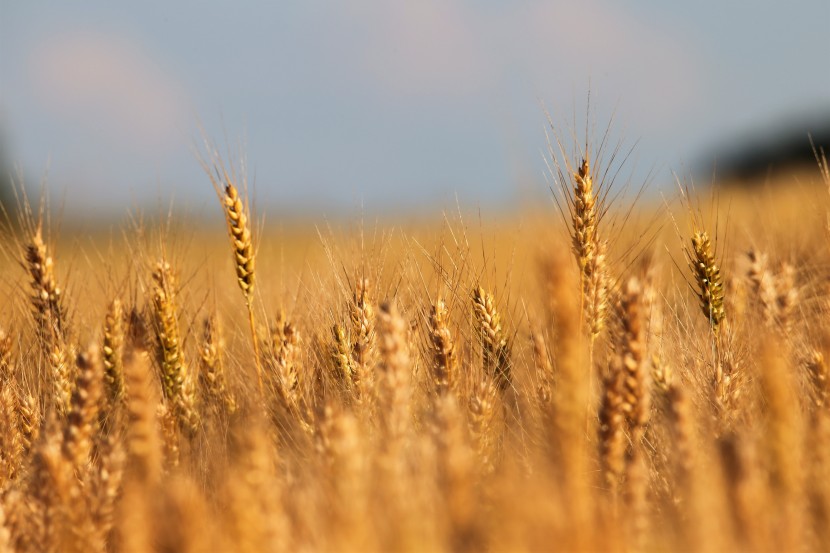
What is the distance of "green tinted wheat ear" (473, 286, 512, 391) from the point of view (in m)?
2.93

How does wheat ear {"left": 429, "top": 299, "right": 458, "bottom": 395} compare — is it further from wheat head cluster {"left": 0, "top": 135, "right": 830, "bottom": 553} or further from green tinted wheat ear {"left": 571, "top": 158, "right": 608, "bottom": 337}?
green tinted wheat ear {"left": 571, "top": 158, "right": 608, "bottom": 337}

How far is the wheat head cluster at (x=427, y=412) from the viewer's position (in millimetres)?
1422

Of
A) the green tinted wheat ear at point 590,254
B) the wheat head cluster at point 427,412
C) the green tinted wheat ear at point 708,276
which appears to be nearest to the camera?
the wheat head cluster at point 427,412

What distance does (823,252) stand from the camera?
4324mm

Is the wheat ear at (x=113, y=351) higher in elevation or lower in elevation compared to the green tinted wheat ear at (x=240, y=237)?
lower

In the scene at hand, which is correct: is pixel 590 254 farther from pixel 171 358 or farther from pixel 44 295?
pixel 44 295

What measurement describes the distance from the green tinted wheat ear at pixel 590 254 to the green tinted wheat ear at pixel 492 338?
1.64 ft

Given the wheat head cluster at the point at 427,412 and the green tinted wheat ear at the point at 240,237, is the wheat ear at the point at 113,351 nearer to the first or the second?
the wheat head cluster at the point at 427,412

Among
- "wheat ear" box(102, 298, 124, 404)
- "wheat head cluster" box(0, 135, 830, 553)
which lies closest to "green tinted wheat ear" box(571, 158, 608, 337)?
"wheat head cluster" box(0, 135, 830, 553)

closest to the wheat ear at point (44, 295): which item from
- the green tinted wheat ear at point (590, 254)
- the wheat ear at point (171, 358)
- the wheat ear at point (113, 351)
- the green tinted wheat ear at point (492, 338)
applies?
the wheat ear at point (113, 351)

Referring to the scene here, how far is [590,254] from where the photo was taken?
248cm

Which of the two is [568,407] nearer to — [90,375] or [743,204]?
[90,375]

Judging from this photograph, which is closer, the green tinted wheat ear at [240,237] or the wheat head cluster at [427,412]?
the wheat head cluster at [427,412]

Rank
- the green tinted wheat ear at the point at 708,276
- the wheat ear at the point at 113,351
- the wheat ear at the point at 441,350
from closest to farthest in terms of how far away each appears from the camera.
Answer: the wheat ear at the point at 441,350, the wheat ear at the point at 113,351, the green tinted wheat ear at the point at 708,276
